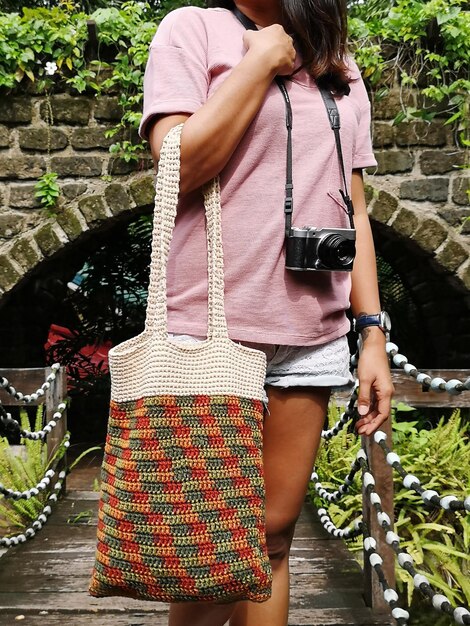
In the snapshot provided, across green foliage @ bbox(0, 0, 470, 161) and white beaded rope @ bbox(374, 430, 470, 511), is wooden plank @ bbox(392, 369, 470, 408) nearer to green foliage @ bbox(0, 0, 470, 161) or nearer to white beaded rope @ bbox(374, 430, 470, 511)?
white beaded rope @ bbox(374, 430, 470, 511)

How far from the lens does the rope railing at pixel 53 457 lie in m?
3.21

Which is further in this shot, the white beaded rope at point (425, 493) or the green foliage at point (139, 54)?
the green foliage at point (139, 54)

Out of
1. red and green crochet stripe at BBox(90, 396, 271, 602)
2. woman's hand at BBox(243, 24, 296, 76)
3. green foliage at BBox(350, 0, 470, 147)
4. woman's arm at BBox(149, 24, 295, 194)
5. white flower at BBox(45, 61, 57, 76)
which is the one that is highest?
green foliage at BBox(350, 0, 470, 147)

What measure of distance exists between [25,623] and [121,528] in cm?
152

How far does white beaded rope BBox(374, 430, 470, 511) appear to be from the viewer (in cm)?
151

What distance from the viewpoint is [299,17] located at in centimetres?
134

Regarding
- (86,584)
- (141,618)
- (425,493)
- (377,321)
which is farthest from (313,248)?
(86,584)

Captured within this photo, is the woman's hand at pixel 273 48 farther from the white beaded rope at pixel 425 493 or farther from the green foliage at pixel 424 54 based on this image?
the green foliage at pixel 424 54

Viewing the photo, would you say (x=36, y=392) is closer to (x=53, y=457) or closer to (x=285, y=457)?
(x=53, y=457)

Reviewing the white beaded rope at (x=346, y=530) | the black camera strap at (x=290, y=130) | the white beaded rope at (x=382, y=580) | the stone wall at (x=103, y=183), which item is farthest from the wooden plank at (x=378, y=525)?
the stone wall at (x=103, y=183)

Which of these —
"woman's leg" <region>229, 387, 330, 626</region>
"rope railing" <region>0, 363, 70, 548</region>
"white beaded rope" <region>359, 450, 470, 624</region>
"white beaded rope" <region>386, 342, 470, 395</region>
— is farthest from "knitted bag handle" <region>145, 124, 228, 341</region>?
"rope railing" <region>0, 363, 70, 548</region>

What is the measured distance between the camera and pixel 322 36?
1375 mm

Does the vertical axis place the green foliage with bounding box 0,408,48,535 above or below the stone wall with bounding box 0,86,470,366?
below

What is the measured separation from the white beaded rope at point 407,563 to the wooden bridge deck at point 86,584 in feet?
1.13
